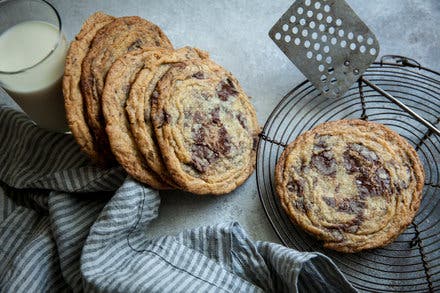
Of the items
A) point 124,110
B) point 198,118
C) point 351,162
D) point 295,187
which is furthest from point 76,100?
point 351,162

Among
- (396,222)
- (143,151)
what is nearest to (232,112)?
(143,151)

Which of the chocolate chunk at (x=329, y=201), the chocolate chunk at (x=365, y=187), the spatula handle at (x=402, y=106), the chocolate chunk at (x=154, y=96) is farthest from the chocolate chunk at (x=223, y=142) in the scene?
the spatula handle at (x=402, y=106)

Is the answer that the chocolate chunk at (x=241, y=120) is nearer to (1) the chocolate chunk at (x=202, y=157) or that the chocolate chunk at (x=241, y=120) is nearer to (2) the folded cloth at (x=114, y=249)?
(1) the chocolate chunk at (x=202, y=157)

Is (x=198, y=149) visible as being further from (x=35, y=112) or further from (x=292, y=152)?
(x=35, y=112)

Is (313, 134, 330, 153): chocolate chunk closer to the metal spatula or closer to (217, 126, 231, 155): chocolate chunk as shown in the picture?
the metal spatula

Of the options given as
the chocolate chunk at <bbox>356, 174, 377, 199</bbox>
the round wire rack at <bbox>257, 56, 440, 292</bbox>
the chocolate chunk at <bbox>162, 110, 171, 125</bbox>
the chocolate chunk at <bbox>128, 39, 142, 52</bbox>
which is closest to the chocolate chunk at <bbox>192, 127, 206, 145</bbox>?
the chocolate chunk at <bbox>162, 110, 171, 125</bbox>

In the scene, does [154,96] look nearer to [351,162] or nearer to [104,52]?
[104,52]
